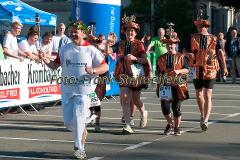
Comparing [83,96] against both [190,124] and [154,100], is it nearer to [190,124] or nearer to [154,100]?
[190,124]

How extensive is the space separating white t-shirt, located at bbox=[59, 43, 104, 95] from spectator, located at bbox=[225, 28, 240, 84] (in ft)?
52.0

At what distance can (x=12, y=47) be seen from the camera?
48.8 feet

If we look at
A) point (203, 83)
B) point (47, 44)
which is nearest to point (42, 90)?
point (47, 44)

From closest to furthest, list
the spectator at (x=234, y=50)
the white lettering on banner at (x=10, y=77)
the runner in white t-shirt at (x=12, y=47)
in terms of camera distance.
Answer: the white lettering on banner at (x=10, y=77), the runner in white t-shirt at (x=12, y=47), the spectator at (x=234, y=50)

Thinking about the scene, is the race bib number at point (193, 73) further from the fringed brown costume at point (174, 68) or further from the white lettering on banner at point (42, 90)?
the white lettering on banner at point (42, 90)

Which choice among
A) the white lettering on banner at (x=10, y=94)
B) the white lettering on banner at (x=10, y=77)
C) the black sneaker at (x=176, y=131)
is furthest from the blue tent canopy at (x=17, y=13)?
the black sneaker at (x=176, y=131)

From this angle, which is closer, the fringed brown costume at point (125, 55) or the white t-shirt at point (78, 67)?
the white t-shirt at point (78, 67)

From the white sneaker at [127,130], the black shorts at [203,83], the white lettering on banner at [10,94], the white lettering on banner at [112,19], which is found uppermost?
the white lettering on banner at [112,19]

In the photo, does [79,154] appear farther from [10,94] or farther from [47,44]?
[47,44]

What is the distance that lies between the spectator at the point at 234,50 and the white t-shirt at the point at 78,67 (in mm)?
15844

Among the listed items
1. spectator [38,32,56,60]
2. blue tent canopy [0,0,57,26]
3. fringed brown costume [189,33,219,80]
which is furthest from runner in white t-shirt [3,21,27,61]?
blue tent canopy [0,0,57,26]

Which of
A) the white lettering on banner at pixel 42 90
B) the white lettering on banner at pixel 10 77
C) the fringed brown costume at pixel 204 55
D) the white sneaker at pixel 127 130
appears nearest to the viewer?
the white sneaker at pixel 127 130

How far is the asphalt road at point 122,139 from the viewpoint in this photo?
9.30 metres

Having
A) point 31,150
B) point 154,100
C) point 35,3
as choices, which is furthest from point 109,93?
point 35,3
